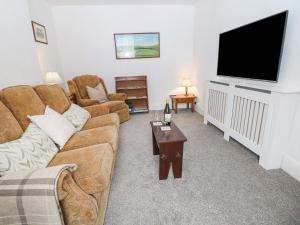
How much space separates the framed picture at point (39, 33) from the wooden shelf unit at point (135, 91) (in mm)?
1563

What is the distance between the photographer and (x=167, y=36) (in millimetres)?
3883

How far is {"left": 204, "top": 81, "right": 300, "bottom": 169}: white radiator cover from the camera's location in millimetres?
→ 1603

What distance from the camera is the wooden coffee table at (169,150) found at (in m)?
1.52

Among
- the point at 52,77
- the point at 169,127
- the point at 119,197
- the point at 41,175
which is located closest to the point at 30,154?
the point at 41,175

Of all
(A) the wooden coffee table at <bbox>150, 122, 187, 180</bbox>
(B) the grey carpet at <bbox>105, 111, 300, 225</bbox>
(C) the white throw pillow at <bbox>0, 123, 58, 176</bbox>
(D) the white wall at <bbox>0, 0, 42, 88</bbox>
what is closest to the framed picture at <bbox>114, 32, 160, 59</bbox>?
(D) the white wall at <bbox>0, 0, 42, 88</bbox>

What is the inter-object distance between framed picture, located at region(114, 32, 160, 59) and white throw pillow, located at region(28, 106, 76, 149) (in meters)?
2.63

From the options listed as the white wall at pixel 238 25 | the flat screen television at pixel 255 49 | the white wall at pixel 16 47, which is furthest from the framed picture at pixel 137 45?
the white wall at pixel 16 47

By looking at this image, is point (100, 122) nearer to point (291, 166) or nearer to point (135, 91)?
point (135, 91)

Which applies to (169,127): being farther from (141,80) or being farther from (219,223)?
(141,80)

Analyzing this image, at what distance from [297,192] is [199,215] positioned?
0.93m

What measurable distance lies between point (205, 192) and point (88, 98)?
2720 mm

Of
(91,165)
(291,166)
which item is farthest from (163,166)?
(291,166)

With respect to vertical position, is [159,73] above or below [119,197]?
above

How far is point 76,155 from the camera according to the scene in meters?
1.31
